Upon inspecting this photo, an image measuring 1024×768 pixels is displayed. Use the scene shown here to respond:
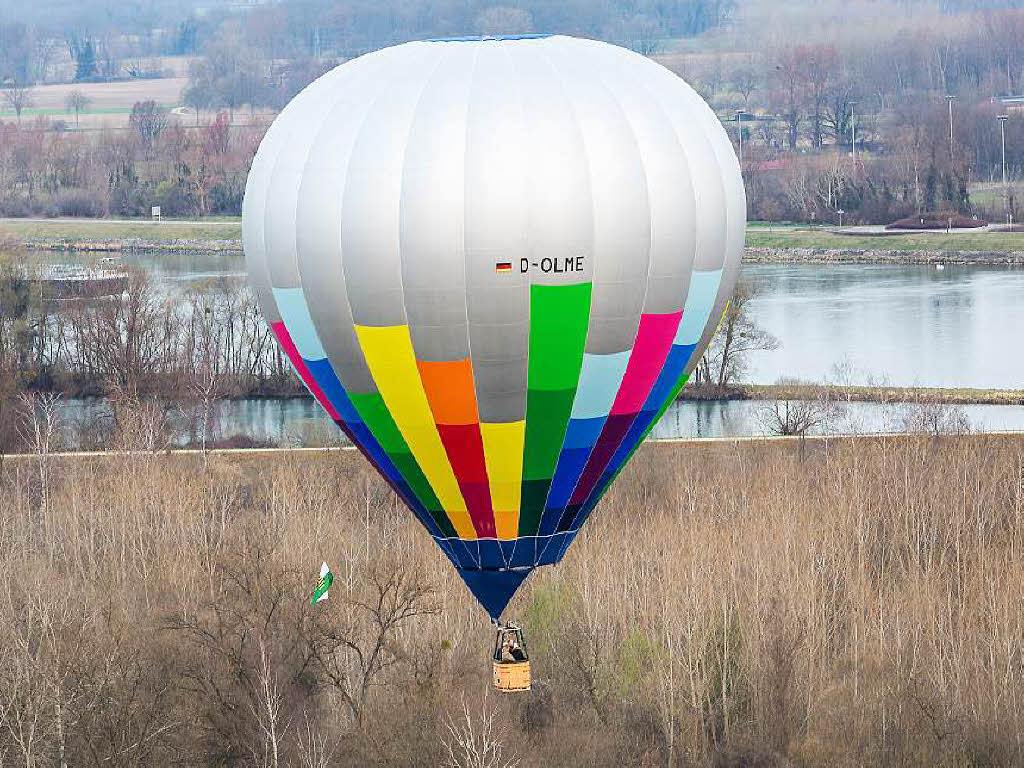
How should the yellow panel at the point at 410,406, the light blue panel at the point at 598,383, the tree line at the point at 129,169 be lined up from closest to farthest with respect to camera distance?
the yellow panel at the point at 410,406 < the light blue panel at the point at 598,383 < the tree line at the point at 129,169

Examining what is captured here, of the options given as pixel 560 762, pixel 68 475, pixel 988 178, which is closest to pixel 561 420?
pixel 560 762

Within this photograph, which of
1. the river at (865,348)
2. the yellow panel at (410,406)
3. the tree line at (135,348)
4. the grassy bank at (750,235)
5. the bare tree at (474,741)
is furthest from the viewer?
the grassy bank at (750,235)

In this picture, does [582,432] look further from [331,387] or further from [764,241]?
[764,241]

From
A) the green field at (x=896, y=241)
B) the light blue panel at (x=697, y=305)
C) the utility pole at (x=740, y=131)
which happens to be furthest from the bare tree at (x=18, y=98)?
the light blue panel at (x=697, y=305)

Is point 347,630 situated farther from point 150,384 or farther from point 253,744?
point 150,384

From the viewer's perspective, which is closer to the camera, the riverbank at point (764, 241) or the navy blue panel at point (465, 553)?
the navy blue panel at point (465, 553)

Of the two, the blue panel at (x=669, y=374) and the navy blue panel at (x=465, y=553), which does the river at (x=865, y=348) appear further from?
the navy blue panel at (x=465, y=553)

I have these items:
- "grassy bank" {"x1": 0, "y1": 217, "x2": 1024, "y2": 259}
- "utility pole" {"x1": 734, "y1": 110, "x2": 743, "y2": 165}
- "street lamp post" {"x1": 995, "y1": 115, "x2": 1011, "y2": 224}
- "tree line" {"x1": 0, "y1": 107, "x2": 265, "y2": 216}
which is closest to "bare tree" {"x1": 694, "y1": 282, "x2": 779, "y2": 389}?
"grassy bank" {"x1": 0, "y1": 217, "x2": 1024, "y2": 259}
